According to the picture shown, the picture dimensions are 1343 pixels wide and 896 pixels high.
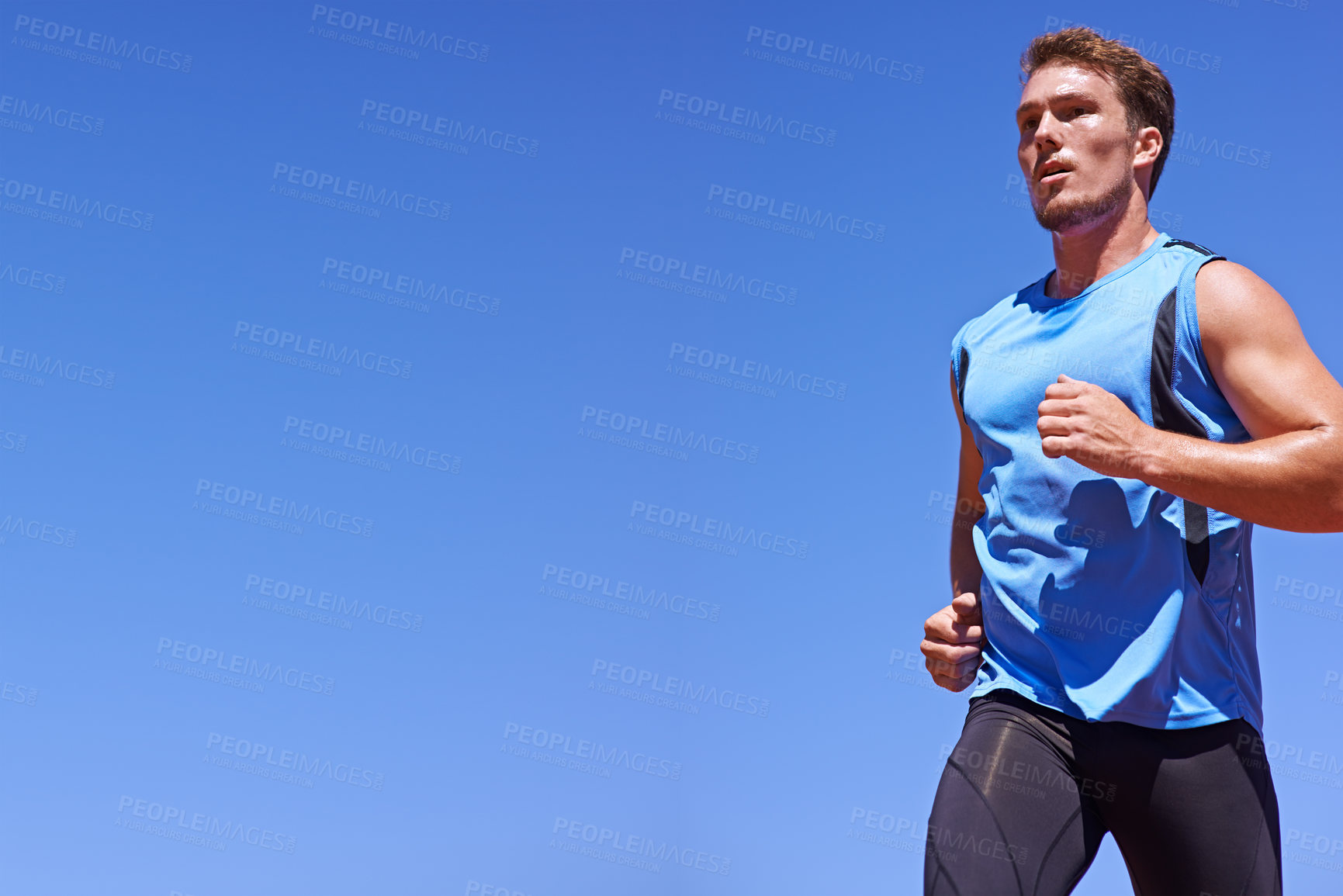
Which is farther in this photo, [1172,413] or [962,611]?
[962,611]

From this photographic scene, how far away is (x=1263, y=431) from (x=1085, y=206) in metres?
0.87

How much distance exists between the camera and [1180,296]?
2.96 meters

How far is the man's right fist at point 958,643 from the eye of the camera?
3340mm

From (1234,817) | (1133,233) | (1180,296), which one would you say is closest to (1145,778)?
(1234,817)

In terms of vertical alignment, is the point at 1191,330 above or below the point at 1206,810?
above

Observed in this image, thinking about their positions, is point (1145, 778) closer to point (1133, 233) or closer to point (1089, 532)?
point (1089, 532)

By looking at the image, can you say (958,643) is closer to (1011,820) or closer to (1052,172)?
(1011,820)

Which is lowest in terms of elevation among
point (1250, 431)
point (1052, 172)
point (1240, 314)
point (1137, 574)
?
point (1137, 574)

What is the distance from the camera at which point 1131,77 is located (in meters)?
3.50

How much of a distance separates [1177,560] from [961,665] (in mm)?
697

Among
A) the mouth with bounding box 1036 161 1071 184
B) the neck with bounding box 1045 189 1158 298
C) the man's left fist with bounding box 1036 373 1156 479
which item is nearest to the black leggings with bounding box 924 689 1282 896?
the man's left fist with bounding box 1036 373 1156 479

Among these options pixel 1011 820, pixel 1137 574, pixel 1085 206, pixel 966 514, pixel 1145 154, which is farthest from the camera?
pixel 966 514

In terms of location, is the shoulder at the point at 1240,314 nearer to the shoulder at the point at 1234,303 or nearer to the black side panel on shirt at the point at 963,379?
the shoulder at the point at 1234,303

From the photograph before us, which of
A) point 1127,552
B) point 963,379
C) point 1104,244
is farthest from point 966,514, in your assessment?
point 1104,244
